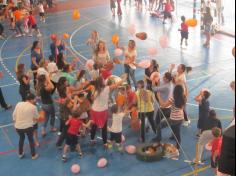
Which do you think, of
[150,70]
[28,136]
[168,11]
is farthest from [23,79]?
[168,11]

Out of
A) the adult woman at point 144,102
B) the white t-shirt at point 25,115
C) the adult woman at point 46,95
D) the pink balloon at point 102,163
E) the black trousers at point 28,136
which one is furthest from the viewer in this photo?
the adult woman at point 46,95

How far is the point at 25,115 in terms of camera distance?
8.42 metres

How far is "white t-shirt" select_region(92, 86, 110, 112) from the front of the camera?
28.9ft

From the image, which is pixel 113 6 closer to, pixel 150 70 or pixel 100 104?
pixel 150 70

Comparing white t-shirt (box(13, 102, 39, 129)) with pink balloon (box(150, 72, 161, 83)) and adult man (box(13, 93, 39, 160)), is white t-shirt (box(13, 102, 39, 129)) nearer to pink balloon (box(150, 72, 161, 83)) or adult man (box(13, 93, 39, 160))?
adult man (box(13, 93, 39, 160))

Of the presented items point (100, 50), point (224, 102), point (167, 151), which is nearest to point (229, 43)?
point (224, 102)

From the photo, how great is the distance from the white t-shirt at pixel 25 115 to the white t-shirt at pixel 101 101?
4.65ft

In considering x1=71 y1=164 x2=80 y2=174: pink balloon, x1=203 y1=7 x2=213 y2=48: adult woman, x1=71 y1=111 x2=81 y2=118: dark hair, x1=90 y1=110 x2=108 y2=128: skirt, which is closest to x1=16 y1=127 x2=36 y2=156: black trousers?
x1=71 y1=111 x2=81 y2=118: dark hair

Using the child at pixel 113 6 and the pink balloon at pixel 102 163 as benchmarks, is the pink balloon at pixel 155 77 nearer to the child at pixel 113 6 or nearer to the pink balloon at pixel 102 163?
the pink balloon at pixel 102 163

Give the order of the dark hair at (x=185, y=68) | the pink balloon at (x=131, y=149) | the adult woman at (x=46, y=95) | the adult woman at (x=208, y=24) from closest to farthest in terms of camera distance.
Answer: the pink balloon at (x=131, y=149) < the adult woman at (x=46, y=95) < the dark hair at (x=185, y=68) < the adult woman at (x=208, y=24)

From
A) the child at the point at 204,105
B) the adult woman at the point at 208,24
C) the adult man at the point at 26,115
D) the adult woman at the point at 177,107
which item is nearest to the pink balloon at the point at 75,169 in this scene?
the adult man at the point at 26,115

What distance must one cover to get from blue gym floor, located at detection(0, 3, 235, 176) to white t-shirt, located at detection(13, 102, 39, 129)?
113cm

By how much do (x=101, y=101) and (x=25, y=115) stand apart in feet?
5.84

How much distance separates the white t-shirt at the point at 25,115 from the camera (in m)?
8.38
